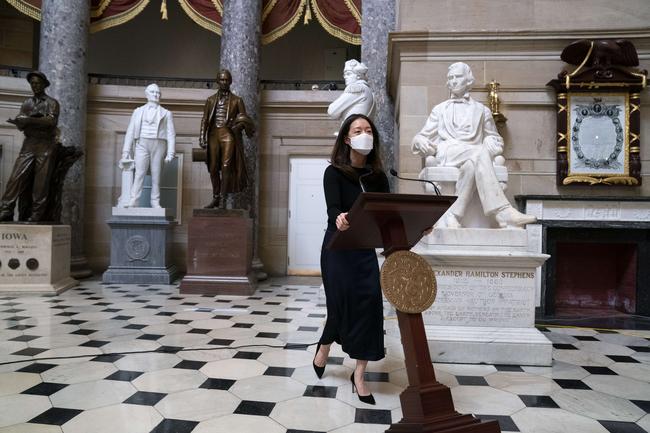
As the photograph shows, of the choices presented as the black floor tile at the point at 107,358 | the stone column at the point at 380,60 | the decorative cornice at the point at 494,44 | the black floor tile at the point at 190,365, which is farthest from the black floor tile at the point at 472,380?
the stone column at the point at 380,60

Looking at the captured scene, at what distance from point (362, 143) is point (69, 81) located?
23.3ft

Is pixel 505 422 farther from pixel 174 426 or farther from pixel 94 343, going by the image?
pixel 94 343

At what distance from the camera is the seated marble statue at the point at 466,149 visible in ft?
11.4

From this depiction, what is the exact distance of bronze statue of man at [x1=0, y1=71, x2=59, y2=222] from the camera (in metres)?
5.99

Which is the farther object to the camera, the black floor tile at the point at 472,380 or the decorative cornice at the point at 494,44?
the decorative cornice at the point at 494,44

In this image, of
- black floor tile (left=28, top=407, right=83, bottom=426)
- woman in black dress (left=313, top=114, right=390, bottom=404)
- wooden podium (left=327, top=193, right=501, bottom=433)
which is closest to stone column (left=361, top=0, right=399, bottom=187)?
woman in black dress (left=313, top=114, right=390, bottom=404)

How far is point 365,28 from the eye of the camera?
747 centimetres

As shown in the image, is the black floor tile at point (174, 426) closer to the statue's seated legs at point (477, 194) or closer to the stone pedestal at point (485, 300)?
the stone pedestal at point (485, 300)

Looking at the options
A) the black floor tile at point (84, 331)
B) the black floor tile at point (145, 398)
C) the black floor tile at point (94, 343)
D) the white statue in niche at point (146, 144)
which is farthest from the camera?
the white statue in niche at point (146, 144)

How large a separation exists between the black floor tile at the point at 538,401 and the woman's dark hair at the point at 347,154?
1463 millimetres

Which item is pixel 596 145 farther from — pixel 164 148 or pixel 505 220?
pixel 164 148

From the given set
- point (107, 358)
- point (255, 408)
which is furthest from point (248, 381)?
point (107, 358)

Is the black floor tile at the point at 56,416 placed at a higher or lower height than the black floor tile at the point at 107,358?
higher

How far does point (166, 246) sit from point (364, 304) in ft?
18.0
